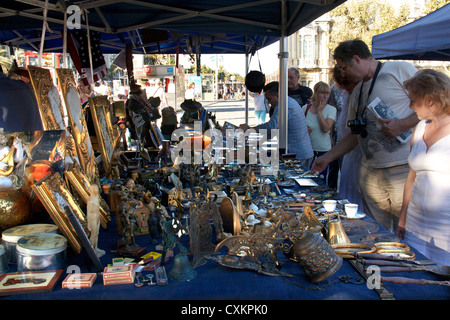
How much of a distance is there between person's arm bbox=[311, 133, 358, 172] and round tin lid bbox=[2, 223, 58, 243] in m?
2.14

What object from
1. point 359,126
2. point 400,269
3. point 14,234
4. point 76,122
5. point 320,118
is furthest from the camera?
point 320,118

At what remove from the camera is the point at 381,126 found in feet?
8.86

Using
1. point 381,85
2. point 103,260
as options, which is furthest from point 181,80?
point 103,260

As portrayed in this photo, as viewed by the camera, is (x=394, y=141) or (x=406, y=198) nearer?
(x=406, y=198)

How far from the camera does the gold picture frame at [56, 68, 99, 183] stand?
7.90 ft

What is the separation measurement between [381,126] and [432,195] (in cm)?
77

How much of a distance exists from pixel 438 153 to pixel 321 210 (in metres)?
0.75

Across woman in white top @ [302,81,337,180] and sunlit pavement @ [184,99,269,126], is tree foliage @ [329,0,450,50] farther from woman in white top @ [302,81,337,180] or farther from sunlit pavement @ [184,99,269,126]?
woman in white top @ [302,81,337,180]

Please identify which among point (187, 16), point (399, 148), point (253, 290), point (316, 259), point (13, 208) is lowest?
point (253, 290)

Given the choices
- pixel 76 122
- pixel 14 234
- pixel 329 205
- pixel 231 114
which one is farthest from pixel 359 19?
pixel 14 234

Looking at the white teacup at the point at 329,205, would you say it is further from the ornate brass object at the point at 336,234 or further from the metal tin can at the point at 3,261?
the metal tin can at the point at 3,261

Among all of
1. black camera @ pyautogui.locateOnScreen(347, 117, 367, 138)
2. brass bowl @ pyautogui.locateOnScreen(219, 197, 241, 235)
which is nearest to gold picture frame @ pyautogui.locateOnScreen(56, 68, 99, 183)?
brass bowl @ pyautogui.locateOnScreen(219, 197, 241, 235)

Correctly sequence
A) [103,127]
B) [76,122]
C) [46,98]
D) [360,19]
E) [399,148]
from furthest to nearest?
1. [360,19]
2. [103,127]
3. [399,148]
4. [76,122]
5. [46,98]

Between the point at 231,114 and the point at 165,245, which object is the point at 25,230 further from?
the point at 231,114
